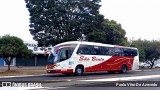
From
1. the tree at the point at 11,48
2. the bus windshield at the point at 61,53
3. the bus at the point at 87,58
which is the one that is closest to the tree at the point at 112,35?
the bus at the point at 87,58

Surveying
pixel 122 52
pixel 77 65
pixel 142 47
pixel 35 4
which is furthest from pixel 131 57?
pixel 142 47

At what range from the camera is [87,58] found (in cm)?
2619

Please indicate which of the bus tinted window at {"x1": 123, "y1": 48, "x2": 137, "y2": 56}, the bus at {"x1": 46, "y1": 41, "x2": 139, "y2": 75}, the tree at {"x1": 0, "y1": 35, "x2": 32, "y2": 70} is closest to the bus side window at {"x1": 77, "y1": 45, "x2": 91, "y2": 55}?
the bus at {"x1": 46, "y1": 41, "x2": 139, "y2": 75}

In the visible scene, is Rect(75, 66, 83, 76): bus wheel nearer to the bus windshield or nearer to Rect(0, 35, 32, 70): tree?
the bus windshield

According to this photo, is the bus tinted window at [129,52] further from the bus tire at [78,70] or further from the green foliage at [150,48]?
the green foliage at [150,48]

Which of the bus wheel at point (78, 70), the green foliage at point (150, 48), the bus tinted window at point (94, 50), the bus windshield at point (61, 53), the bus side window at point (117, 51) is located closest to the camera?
the bus windshield at point (61, 53)

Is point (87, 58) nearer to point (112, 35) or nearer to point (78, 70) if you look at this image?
point (78, 70)

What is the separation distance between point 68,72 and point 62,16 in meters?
9.64

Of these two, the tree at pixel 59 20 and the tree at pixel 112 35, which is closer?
the tree at pixel 59 20

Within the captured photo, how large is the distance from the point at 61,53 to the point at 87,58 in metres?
2.94

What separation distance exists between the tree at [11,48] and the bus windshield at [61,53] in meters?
3.28

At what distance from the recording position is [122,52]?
100.0 ft

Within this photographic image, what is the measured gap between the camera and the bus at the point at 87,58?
2434cm

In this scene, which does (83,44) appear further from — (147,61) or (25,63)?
(25,63)
